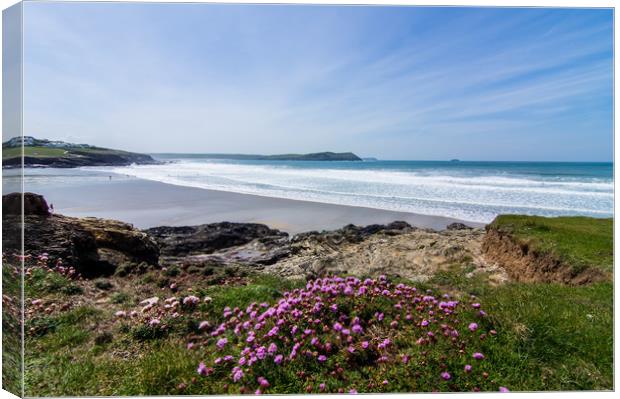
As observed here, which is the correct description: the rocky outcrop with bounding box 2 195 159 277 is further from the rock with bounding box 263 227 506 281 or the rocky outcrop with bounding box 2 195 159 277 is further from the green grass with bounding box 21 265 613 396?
the rock with bounding box 263 227 506 281

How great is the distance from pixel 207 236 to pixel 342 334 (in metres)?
9.68

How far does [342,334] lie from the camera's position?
12.5 ft

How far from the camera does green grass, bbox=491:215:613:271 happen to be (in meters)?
5.95

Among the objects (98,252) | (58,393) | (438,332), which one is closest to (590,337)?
(438,332)

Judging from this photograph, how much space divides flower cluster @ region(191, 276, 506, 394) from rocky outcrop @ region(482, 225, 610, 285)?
9.55 ft

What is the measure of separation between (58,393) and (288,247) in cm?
815

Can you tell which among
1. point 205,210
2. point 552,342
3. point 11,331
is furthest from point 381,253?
point 205,210

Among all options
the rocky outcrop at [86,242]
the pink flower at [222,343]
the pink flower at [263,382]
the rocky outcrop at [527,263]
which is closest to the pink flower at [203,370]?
the pink flower at [222,343]

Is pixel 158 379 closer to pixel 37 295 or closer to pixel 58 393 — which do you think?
pixel 58 393

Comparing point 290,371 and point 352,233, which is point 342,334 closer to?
point 290,371

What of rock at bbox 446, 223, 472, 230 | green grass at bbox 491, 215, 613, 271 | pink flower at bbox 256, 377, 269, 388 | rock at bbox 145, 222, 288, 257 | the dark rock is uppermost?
green grass at bbox 491, 215, 613, 271

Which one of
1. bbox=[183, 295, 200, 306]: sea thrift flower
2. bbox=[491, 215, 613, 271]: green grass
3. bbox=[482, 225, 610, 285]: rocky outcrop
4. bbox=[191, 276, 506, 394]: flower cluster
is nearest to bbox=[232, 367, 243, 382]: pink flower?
bbox=[191, 276, 506, 394]: flower cluster

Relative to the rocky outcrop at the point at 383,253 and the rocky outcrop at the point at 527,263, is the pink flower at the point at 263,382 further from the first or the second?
the rocky outcrop at the point at 527,263

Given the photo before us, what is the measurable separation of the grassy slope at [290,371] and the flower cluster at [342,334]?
17 cm
